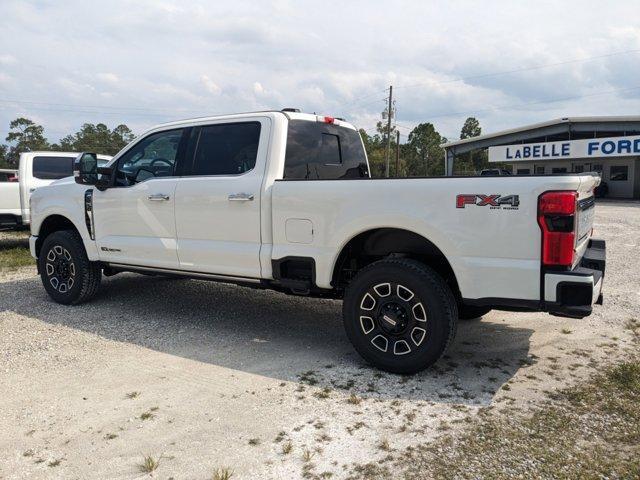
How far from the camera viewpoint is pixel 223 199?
486 cm

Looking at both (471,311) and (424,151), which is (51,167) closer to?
(471,311)

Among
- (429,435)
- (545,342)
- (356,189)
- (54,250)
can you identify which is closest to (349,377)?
(429,435)

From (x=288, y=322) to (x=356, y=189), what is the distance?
2048 mm

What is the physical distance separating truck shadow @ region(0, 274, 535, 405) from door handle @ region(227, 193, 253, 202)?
4.36 feet

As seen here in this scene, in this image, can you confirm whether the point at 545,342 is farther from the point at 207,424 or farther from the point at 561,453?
the point at 207,424

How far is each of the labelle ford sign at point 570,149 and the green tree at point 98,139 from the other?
55057 millimetres

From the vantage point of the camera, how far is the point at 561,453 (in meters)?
2.98

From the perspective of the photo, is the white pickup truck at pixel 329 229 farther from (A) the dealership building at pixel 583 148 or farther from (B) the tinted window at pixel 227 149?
(A) the dealership building at pixel 583 148

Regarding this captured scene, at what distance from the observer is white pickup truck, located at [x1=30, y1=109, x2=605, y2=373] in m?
3.60

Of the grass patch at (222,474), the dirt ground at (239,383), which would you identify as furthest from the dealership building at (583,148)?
the grass patch at (222,474)

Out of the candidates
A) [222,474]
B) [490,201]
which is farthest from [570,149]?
[222,474]

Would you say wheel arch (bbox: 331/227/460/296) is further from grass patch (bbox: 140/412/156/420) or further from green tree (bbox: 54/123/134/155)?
green tree (bbox: 54/123/134/155)

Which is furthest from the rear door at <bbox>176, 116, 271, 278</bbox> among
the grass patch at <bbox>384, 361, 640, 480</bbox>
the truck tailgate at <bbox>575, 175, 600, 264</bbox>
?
the truck tailgate at <bbox>575, 175, 600, 264</bbox>

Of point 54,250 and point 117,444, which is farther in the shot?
point 54,250
